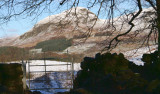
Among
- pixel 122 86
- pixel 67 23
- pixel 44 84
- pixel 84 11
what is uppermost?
pixel 84 11

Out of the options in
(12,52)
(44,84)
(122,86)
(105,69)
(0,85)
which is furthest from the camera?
(12,52)

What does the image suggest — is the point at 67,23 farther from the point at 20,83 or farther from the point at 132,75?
the point at 132,75

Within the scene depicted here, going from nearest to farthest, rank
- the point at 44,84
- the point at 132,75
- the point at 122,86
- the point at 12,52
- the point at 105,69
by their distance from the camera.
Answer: the point at 122,86 → the point at 132,75 → the point at 105,69 → the point at 44,84 → the point at 12,52

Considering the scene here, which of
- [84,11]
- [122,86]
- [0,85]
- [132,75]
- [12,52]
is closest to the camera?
[122,86]

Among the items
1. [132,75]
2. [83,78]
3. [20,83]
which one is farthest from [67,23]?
[132,75]

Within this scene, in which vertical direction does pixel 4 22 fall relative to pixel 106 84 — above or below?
above

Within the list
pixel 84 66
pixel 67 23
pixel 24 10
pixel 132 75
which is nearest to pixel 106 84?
pixel 132 75

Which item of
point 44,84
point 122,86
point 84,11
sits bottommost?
point 44,84

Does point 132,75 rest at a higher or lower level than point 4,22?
lower

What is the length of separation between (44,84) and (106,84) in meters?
9.44

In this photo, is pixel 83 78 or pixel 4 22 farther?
pixel 4 22

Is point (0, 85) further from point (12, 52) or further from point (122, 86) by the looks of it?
point (12, 52)

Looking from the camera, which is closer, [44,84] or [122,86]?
[122,86]

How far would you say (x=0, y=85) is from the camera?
297 inches
